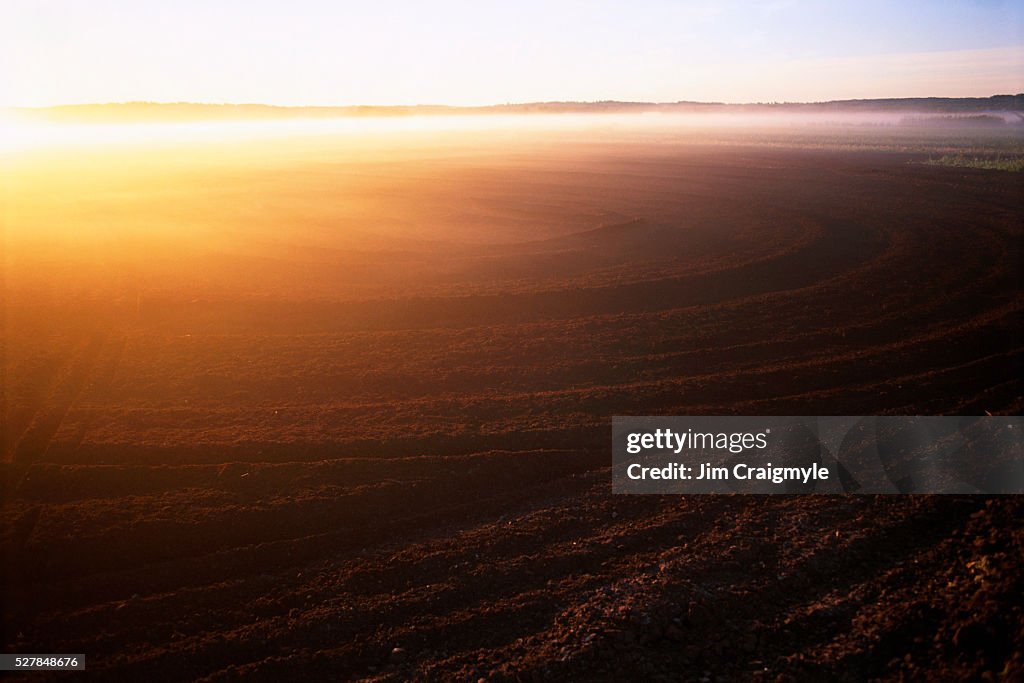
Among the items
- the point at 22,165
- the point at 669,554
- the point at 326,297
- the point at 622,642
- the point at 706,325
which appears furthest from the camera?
the point at 22,165

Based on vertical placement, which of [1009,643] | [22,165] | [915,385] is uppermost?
[22,165]

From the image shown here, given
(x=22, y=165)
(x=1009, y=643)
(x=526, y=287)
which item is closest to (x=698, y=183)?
(x=526, y=287)

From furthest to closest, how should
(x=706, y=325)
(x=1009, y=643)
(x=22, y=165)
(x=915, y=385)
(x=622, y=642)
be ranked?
1. (x=22, y=165)
2. (x=706, y=325)
3. (x=915, y=385)
4. (x=622, y=642)
5. (x=1009, y=643)

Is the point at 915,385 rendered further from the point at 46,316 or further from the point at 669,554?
the point at 46,316

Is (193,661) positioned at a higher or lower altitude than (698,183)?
lower
